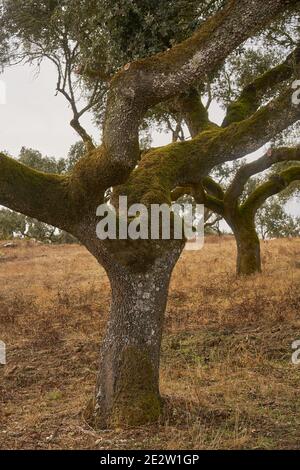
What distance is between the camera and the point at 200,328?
1236 centimetres

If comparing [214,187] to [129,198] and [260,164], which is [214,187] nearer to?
[260,164]

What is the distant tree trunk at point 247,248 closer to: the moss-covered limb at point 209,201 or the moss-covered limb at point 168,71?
the moss-covered limb at point 209,201

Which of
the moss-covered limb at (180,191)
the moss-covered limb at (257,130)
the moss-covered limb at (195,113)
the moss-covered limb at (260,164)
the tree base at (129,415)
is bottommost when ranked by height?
the tree base at (129,415)

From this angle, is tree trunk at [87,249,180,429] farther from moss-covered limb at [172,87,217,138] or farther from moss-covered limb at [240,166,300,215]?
moss-covered limb at [240,166,300,215]

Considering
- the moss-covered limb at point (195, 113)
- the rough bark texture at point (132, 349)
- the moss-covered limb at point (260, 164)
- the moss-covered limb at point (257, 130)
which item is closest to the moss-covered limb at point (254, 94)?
the moss-covered limb at point (195, 113)

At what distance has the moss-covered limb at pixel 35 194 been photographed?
7270mm

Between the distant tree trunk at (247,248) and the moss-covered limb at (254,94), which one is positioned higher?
the moss-covered limb at (254,94)

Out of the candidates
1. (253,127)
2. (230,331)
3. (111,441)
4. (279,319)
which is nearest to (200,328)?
(230,331)

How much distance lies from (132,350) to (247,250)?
37.7 feet

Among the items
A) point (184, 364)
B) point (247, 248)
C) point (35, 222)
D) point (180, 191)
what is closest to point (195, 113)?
point (180, 191)

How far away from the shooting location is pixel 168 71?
285 inches

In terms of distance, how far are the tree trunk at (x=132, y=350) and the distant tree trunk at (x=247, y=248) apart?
35.9 feet
